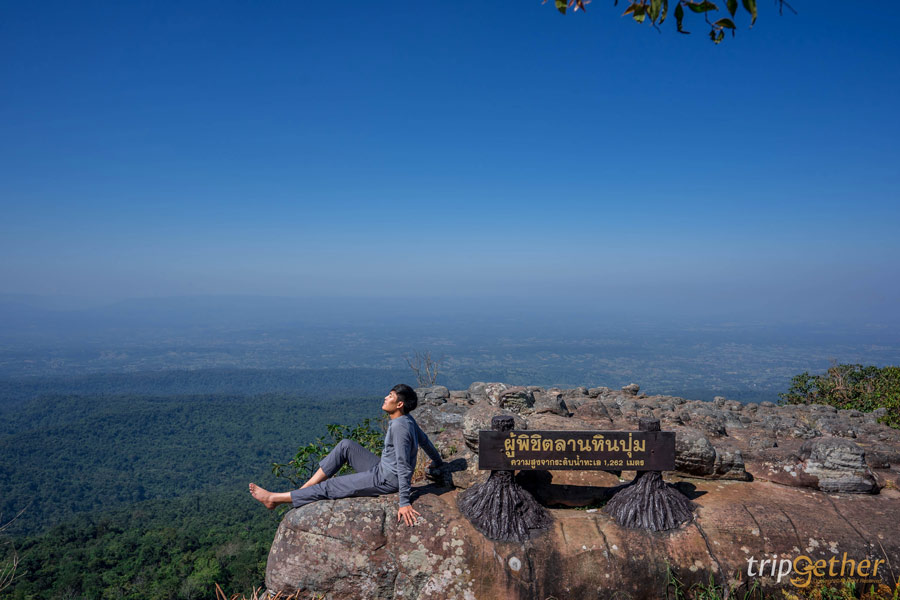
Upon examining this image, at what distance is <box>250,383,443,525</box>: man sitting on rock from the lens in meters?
6.34

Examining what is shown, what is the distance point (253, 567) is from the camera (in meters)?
20.2

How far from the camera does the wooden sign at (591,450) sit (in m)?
6.40

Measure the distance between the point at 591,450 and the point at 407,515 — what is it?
2.67 metres

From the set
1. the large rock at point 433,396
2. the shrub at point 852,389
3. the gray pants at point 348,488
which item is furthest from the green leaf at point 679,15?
the shrub at point 852,389

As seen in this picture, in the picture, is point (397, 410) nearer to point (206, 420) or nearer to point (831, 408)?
point (831, 408)

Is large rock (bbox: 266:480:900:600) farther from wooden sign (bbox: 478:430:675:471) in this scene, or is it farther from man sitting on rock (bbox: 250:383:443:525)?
wooden sign (bbox: 478:430:675:471)

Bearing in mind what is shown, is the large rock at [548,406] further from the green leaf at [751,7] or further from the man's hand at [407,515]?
the green leaf at [751,7]

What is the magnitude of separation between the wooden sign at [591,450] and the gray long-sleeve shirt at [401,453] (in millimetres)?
1024

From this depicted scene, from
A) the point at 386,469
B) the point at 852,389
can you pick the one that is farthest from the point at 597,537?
the point at 852,389

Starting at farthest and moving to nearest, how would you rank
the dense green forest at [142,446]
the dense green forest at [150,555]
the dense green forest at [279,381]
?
the dense green forest at [279,381]
the dense green forest at [142,446]
the dense green forest at [150,555]

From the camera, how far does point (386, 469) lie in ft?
21.5

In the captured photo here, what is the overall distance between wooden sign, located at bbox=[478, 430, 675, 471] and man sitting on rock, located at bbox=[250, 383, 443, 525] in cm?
110

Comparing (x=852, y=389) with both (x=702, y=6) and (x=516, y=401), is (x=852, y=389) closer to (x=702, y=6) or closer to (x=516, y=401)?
(x=516, y=401)

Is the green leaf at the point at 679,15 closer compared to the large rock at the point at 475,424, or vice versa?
the green leaf at the point at 679,15
